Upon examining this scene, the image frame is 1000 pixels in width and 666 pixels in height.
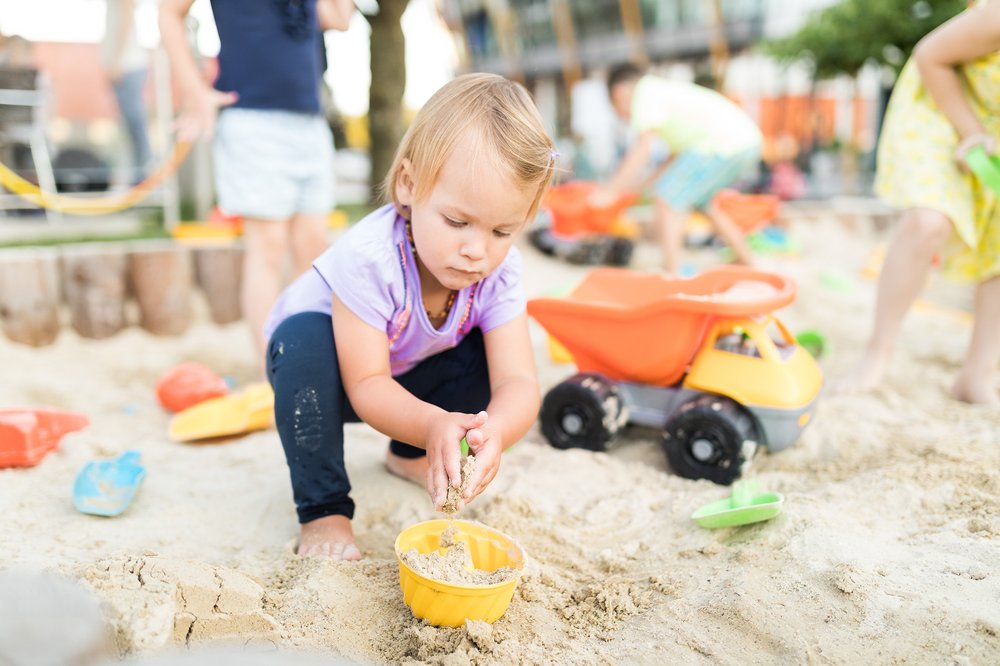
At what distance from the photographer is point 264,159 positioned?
96.1 inches

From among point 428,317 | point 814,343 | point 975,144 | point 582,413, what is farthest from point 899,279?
point 428,317

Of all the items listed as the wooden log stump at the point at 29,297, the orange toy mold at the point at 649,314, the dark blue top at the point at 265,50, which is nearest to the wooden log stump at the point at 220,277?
the wooden log stump at the point at 29,297

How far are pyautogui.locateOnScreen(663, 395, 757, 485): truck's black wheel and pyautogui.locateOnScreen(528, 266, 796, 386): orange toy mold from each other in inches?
6.0

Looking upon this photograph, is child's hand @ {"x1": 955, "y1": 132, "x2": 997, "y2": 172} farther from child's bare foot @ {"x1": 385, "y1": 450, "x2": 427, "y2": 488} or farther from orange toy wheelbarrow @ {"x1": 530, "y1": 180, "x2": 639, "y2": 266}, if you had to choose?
orange toy wheelbarrow @ {"x1": 530, "y1": 180, "x2": 639, "y2": 266}

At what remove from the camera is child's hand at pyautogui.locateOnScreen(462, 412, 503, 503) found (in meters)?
1.23

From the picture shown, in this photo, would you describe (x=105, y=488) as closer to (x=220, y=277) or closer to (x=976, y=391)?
(x=220, y=277)

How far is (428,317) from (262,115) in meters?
1.18

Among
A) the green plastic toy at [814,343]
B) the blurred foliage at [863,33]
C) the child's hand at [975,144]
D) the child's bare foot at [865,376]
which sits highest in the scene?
the blurred foliage at [863,33]

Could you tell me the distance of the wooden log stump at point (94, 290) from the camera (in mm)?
2945

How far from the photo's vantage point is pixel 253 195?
2.45 m

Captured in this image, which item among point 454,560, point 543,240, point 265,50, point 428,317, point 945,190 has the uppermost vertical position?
point 265,50

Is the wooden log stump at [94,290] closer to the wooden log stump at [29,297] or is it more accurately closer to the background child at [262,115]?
the wooden log stump at [29,297]

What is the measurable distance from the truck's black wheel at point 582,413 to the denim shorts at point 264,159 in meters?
1.06

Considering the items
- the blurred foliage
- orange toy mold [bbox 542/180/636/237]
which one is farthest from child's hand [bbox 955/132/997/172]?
the blurred foliage
